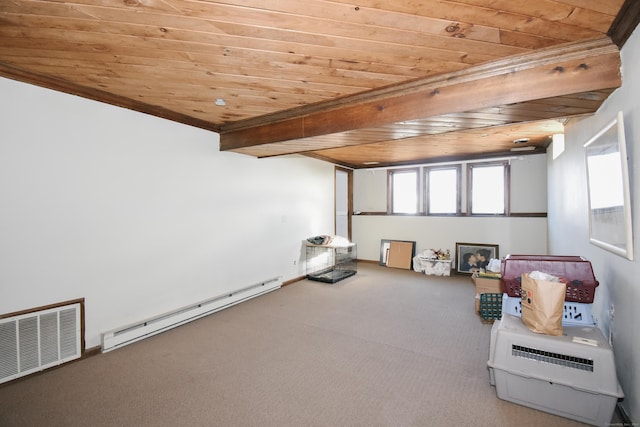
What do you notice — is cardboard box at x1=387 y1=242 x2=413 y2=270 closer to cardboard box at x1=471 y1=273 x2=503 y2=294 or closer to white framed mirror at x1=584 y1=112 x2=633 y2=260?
cardboard box at x1=471 y1=273 x2=503 y2=294

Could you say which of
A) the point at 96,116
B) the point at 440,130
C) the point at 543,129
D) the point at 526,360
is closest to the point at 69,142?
the point at 96,116

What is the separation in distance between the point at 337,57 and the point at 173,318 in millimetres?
3166

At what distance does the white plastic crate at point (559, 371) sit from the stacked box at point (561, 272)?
241mm

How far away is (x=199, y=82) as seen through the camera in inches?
96.9

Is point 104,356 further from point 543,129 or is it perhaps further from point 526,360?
point 543,129

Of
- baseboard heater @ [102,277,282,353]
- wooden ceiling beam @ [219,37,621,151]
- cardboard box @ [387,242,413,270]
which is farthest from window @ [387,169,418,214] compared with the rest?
wooden ceiling beam @ [219,37,621,151]

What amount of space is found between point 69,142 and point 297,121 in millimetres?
2082

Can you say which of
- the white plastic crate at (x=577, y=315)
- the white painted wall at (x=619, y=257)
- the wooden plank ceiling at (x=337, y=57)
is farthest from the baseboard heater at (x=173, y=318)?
the white painted wall at (x=619, y=257)

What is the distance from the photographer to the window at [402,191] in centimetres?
658

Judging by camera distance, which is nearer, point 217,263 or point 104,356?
point 104,356

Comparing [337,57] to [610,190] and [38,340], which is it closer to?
[610,190]

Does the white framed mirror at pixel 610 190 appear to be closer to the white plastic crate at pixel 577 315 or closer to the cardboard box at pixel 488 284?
the white plastic crate at pixel 577 315

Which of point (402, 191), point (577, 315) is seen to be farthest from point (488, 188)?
→ point (577, 315)

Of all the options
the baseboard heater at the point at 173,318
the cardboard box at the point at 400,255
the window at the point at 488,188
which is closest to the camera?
the baseboard heater at the point at 173,318
